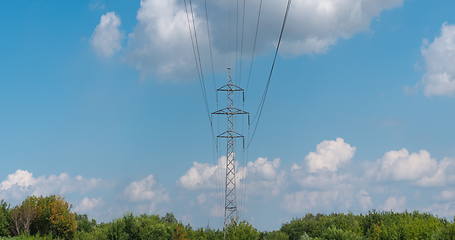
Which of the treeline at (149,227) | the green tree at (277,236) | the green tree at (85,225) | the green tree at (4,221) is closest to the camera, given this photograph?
the treeline at (149,227)

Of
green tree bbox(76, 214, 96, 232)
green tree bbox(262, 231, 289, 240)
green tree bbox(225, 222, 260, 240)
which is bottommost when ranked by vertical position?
green tree bbox(225, 222, 260, 240)

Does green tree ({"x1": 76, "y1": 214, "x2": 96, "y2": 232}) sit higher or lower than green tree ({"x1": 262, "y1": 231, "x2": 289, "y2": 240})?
higher

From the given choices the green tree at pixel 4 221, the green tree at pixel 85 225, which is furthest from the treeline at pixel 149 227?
the green tree at pixel 85 225

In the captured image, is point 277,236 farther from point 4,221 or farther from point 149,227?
point 4,221

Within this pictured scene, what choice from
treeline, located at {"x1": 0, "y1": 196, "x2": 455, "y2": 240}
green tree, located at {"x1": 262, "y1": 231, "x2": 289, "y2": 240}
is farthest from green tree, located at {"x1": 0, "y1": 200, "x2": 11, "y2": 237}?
green tree, located at {"x1": 262, "y1": 231, "x2": 289, "y2": 240}

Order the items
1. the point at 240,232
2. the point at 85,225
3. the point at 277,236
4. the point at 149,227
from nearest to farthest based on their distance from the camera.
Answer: the point at 240,232 < the point at 149,227 < the point at 277,236 < the point at 85,225

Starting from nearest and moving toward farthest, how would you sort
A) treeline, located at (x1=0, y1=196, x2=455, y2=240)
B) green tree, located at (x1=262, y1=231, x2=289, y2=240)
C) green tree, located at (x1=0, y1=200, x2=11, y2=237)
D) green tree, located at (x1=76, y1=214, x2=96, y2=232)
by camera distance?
treeline, located at (x1=0, y1=196, x2=455, y2=240)
green tree, located at (x1=0, y1=200, x2=11, y2=237)
green tree, located at (x1=262, y1=231, x2=289, y2=240)
green tree, located at (x1=76, y1=214, x2=96, y2=232)

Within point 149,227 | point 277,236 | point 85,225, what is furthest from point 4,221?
point 277,236

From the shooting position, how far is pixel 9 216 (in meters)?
74.7

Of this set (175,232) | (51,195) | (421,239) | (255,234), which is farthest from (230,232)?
(51,195)

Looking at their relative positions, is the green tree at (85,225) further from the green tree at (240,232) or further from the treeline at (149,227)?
the green tree at (240,232)

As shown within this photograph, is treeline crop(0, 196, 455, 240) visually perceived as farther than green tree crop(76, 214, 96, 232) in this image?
No

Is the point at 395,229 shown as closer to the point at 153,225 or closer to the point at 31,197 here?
the point at 153,225

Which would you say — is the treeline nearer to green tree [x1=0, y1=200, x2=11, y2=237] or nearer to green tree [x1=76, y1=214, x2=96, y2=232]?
green tree [x1=0, y1=200, x2=11, y2=237]
